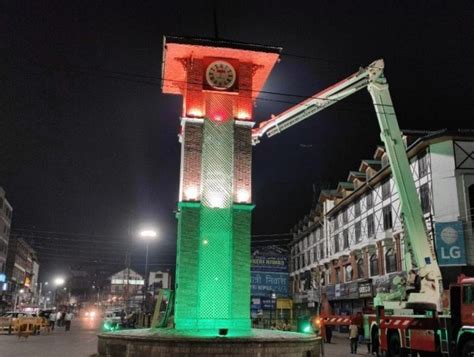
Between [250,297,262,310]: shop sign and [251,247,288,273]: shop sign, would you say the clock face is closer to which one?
[251,247,288,273]: shop sign

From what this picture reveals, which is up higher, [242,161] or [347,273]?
[242,161]

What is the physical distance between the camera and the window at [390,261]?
3659 centimetres

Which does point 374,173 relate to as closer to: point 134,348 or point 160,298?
point 160,298

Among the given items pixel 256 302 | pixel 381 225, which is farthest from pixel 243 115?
pixel 381 225

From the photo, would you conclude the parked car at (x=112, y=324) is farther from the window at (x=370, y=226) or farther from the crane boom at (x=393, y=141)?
the window at (x=370, y=226)

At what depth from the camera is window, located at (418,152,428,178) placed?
31880 mm

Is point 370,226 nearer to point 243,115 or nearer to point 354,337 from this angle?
point 354,337

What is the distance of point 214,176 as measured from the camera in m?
19.0

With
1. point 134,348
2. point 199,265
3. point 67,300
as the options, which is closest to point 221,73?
point 199,265

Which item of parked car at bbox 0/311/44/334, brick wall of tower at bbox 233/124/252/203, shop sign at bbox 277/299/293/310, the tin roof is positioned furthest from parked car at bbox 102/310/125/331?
the tin roof

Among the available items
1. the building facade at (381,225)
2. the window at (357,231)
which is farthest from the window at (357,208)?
the window at (357,231)

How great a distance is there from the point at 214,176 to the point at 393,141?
23.6ft

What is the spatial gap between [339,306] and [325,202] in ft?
37.3

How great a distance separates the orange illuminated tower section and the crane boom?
189cm
